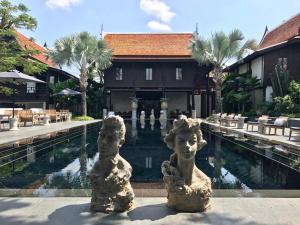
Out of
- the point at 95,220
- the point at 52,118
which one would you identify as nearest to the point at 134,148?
the point at 95,220

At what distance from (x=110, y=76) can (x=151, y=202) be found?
3061cm

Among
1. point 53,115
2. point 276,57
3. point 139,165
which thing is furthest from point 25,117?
point 276,57

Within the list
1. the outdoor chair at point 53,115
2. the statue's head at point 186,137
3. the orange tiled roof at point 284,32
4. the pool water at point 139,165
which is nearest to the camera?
the statue's head at point 186,137

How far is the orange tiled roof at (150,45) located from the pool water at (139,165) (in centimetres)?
2279

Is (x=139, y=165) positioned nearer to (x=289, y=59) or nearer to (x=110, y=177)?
(x=110, y=177)

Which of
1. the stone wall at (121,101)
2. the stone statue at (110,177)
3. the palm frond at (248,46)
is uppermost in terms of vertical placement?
the palm frond at (248,46)

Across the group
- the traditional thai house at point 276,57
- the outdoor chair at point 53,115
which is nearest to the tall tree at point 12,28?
the outdoor chair at point 53,115

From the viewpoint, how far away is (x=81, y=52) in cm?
2925

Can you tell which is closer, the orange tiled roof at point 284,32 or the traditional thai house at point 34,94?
the orange tiled roof at point 284,32

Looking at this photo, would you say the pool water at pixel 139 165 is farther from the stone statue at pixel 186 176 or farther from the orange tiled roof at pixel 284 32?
the orange tiled roof at pixel 284 32

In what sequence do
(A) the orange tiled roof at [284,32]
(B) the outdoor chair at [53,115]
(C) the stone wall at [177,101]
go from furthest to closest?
(C) the stone wall at [177,101], (A) the orange tiled roof at [284,32], (B) the outdoor chair at [53,115]

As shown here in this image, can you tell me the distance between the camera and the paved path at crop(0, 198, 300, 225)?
151 inches

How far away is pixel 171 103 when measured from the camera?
3797 centimetres

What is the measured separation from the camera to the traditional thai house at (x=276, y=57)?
2600cm
